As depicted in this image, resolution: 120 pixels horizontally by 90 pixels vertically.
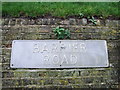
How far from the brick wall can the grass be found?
0.12 metres

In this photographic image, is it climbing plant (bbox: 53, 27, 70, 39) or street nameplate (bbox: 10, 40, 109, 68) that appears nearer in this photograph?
street nameplate (bbox: 10, 40, 109, 68)

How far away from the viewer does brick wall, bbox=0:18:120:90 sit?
12.6 feet

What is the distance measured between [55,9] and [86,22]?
0.56m

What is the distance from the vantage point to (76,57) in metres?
3.94

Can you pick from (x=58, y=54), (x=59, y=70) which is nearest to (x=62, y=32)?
(x=58, y=54)

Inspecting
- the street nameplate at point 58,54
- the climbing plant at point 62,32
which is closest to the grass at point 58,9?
the climbing plant at point 62,32

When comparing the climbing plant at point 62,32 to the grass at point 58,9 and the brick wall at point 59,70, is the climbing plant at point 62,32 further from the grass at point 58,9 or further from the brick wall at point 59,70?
the grass at point 58,9

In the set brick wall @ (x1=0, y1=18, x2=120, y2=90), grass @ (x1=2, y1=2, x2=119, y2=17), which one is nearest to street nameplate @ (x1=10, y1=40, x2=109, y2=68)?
brick wall @ (x1=0, y1=18, x2=120, y2=90)

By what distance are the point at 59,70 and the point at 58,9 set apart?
41.9 inches

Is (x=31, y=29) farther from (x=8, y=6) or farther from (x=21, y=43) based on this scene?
(x=8, y=6)

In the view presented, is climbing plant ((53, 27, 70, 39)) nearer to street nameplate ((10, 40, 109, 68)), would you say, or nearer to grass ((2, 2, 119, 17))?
street nameplate ((10, 40, 109, 68))

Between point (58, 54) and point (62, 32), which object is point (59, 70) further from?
point (62, 32)

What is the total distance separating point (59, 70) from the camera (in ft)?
12.8

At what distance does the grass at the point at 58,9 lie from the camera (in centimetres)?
428
